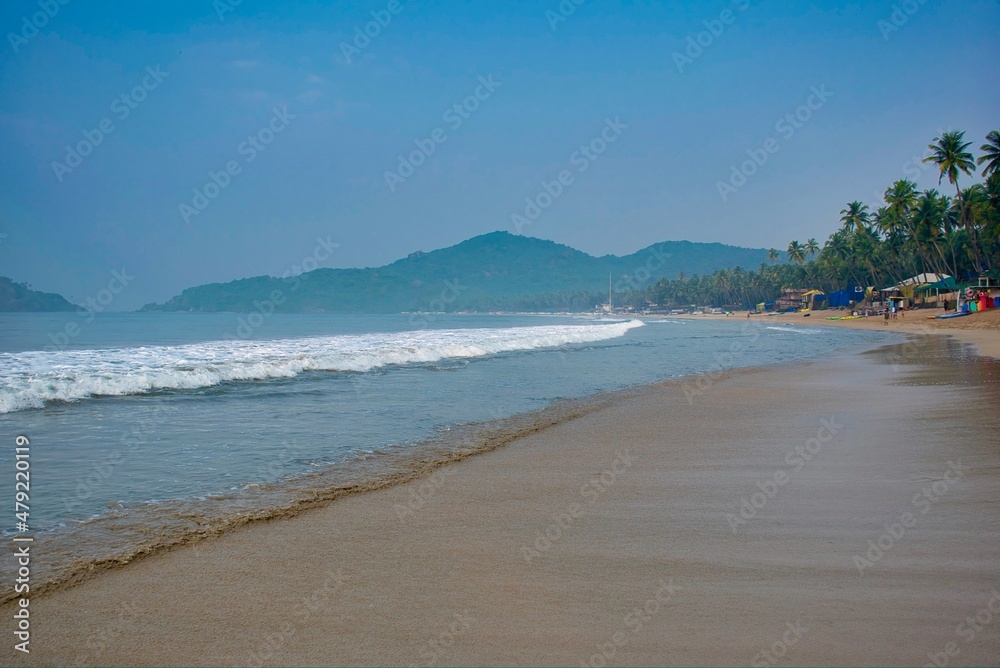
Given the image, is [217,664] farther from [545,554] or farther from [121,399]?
[121,399]

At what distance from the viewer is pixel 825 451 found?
25.2ft

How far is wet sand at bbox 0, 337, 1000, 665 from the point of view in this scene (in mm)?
3078

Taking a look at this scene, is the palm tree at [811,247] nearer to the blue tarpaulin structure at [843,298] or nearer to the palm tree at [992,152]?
the blue tarpaulin structure at [843,298]

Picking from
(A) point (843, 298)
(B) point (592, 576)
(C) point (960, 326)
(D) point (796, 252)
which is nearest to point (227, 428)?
(B) point (592, 576)

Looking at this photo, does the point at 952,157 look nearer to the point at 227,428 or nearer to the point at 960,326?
the point at 960,326

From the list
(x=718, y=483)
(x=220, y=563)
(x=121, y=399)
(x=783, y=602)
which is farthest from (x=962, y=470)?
(x=121, y=399)

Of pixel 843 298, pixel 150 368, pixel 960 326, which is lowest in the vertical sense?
pixel 960 326

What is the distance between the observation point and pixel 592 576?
3.90m

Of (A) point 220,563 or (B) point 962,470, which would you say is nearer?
(A) point 220,563

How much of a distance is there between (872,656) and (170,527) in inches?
183

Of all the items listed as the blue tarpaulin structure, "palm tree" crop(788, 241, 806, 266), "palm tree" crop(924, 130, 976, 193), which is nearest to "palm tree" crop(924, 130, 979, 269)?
"palm tree" crop(924, 130, 976, 193)

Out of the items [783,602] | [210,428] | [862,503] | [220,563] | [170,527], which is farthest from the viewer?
[210,428]

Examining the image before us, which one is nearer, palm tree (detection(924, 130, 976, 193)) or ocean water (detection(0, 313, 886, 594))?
ocean water (detection(0, 313, 886, 594))

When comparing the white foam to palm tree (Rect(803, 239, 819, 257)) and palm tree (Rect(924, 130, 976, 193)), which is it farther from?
palm tree (Rect(803, 239, 819, 257))
